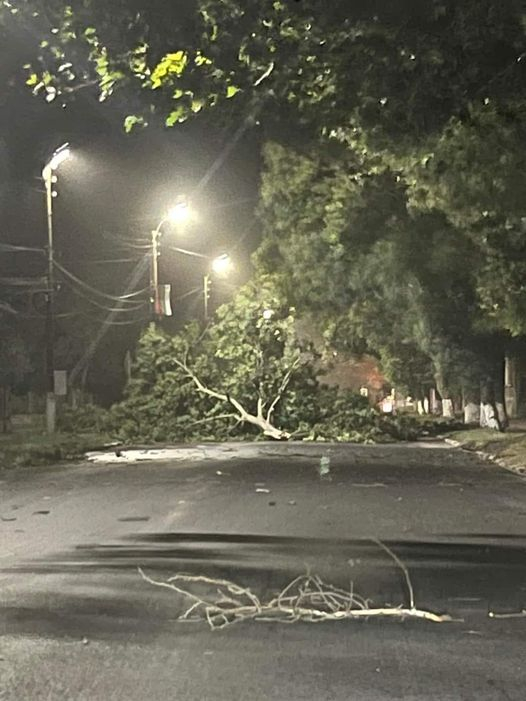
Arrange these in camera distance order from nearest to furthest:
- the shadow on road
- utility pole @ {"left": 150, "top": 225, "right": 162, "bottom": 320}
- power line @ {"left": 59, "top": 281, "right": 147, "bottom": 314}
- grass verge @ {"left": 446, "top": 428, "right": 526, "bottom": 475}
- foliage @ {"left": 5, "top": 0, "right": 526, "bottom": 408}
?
the shadow on road < foliage @ {"left": 5, "top": 0, "right": 526, "bottom": 408} < grass verge @ {"left": 446, "top": 428, "right": 526, "bottom": 475} < utility pole @ {"left": 150, "top": 225, "right": 162, "bottom": 320} < power line @ {"left": 59, "top": 281, "right": 147, "bottom": 314}

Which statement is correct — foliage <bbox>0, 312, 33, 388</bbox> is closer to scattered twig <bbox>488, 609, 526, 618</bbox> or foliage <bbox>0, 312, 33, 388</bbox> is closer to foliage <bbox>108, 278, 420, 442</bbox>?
foliage <bbox>108, 278, 420, 442</bbox>

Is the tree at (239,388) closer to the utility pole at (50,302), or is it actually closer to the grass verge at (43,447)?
the grass verge at (43,447)

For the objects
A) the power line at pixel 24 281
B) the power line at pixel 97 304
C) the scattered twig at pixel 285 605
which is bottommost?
the scattered twig at pixel 285 605

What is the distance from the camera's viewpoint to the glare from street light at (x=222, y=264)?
53.5 m

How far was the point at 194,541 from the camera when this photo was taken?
13023 millimetres

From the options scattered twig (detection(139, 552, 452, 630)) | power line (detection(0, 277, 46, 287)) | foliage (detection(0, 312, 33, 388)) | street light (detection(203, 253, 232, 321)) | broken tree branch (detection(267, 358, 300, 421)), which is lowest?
scattered twig (detection(139, 552, 452, 630))

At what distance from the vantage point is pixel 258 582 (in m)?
10.2

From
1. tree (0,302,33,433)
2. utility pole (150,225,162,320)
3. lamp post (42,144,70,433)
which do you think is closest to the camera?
lamp post (42,144,70,433)

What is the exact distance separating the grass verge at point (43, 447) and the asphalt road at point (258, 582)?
20.2ft

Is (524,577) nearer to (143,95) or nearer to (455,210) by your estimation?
(143,95)

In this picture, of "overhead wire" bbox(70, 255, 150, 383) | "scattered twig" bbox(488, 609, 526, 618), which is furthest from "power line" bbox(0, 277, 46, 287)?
"scattered twig" bbox(488, 609, 526, 618)

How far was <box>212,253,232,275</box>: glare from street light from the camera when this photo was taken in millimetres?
53469

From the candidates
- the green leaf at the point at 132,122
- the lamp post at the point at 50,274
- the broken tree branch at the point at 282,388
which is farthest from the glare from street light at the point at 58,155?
the green leaf at the point at 132,122

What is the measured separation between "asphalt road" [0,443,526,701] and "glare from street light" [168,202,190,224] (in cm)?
2051
